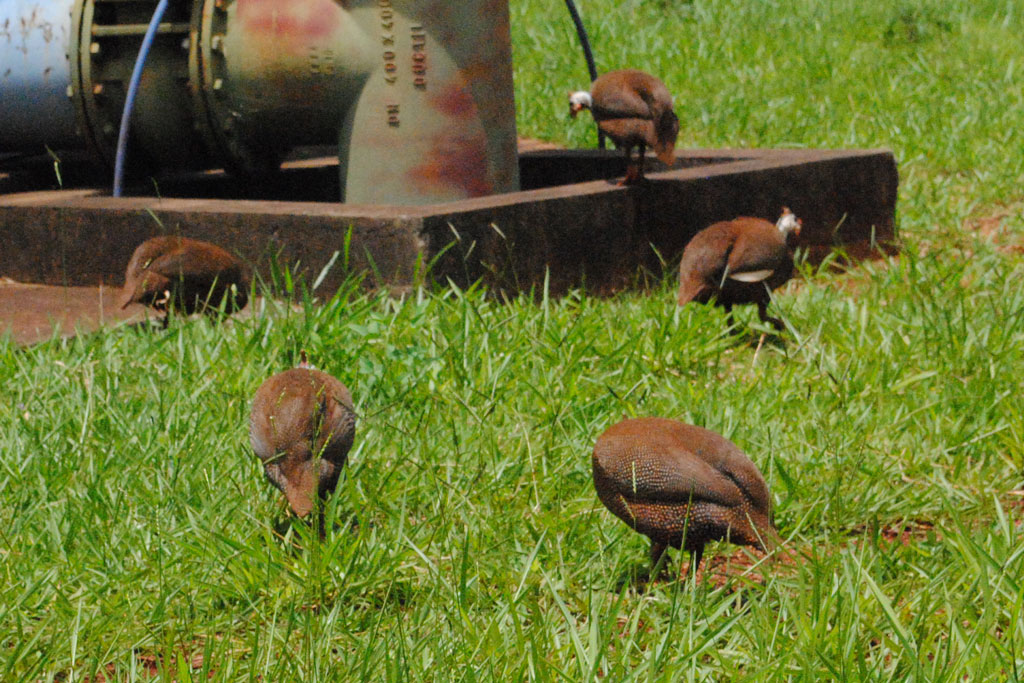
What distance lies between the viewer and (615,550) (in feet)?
9.01

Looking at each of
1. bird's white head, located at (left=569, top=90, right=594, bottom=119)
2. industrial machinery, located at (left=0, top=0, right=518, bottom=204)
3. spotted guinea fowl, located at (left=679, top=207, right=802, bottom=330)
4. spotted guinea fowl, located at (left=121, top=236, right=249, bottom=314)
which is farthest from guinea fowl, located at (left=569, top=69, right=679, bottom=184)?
spotted guinea fowl, located at (left=121, top=236, right=249, bottom=314)

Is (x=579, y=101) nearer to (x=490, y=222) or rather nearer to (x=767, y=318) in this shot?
(x=490, y=222)

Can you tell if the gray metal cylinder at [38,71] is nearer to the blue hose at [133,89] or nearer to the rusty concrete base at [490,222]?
the rusty concrete base at [490,222]

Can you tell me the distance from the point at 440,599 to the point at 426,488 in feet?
1.79

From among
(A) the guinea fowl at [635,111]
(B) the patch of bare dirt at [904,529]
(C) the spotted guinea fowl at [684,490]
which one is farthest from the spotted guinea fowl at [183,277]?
(B) the patch of bare dirt at [904,529]

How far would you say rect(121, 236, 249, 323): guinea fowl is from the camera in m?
4.41

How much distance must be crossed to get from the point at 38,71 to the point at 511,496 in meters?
4.31

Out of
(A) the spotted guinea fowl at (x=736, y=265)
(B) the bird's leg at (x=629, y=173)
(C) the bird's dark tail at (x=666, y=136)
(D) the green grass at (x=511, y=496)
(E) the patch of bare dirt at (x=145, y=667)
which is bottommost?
(E) the patch of bare dirt at (x=145, y=667)

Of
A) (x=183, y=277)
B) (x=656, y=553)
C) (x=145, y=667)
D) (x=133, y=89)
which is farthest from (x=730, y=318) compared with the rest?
(x=145, y=667)

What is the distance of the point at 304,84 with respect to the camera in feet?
17.6

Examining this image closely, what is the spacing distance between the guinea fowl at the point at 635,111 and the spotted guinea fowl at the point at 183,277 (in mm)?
1615

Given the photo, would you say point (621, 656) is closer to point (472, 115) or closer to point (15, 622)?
point (15, 622)

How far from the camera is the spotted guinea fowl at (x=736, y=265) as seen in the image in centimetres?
438

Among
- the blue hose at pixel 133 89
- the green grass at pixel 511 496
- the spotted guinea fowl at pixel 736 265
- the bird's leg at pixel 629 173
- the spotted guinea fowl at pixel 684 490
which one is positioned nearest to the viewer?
the green grass at pixel 511 496
